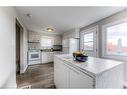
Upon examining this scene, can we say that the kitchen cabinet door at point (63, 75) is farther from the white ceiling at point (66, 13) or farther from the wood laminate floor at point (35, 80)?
the white ceiling at point (66, 13)

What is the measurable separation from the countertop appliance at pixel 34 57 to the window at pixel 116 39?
13.5 feet

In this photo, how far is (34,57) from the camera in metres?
5.71

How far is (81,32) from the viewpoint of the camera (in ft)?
15.6

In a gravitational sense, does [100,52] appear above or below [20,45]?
below

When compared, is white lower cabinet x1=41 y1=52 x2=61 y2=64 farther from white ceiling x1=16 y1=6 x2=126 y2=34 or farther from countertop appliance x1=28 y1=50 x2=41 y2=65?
white ceiling x1=16 y1=6 x2=126 y2=34

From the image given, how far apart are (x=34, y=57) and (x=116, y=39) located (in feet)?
14.9

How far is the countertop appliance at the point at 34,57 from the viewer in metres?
5.51

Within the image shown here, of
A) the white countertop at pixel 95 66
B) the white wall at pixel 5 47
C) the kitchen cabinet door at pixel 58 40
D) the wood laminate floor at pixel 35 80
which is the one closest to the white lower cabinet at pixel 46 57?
the kitchen cabinet door at pixel 58 40

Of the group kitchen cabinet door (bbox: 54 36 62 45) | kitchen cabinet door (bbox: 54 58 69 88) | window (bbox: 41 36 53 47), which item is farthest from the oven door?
kitchen cabinet door (bbox: 54 58 69 88)

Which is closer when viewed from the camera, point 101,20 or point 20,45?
point 101,20

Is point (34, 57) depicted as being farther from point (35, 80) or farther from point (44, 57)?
point (35, 80)
